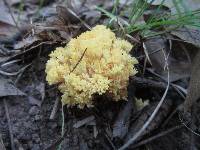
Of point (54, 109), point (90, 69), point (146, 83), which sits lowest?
point (54, 109)

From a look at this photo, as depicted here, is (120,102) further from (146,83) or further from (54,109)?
(54,109)

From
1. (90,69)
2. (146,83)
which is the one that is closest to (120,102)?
(146,83)

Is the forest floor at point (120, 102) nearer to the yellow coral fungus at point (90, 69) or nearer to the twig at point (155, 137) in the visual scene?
the twig at point (155, 137)

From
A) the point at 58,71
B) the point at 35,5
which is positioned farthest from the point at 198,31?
the point at 35,5

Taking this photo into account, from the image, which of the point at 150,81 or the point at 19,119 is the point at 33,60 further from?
the point at 150,81

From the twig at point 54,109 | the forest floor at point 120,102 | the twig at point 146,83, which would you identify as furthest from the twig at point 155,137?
the twig at point 54,109

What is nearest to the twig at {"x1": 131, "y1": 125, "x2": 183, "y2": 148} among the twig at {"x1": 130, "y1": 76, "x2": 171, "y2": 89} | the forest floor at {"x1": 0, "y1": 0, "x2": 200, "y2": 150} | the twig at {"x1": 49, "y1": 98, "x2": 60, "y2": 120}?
the forest floor at {"x1": 0, "y1": 0, "x2": 200, "y2": 150}

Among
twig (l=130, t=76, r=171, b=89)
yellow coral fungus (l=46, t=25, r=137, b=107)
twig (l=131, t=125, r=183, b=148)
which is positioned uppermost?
yellow coral fungus (l=46, t=25, r=137, b=107)

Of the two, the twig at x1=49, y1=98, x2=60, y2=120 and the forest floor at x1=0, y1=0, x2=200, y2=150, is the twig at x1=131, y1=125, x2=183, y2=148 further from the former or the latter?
the twig at x1=49, y1=98, x2=60, y2=120

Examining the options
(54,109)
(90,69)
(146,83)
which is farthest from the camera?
(146,83)
